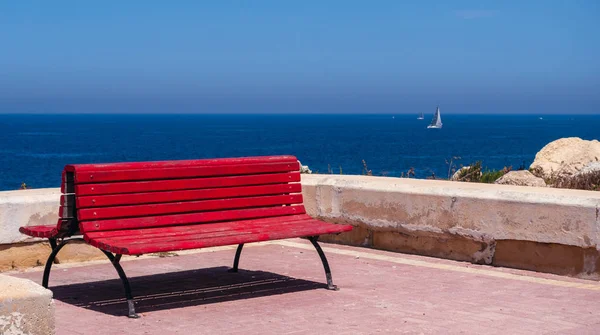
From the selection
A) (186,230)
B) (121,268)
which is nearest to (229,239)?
(186,230)

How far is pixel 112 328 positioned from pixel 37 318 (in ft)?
5.27

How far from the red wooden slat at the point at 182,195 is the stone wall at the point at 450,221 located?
1.29m

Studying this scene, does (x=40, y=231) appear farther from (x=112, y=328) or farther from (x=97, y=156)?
(x=97, y=156)

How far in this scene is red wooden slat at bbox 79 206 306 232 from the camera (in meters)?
5.88

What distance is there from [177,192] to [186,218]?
192mm

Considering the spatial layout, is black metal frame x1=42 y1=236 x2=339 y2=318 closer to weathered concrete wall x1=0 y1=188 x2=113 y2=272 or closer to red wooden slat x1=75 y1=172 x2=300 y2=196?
red wooden slat x1=75 y1=172 x2=300 y2=196

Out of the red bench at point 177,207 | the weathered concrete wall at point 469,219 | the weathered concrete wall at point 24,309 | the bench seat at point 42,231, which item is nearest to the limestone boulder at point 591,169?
the weathered concrete wall at point 469,219

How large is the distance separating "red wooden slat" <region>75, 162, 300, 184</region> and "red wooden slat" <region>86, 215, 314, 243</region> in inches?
13.7

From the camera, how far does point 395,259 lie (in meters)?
7.65

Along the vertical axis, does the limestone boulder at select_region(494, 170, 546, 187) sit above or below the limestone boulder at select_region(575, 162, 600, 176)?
below

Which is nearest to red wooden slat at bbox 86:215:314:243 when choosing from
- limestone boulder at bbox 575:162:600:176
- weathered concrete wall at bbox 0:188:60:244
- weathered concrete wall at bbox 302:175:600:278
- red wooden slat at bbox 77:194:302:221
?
red wooden slat at bbox 77:194:302:221

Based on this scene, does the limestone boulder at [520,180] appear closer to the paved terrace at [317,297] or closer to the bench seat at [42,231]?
the paved terrace at [317,297]

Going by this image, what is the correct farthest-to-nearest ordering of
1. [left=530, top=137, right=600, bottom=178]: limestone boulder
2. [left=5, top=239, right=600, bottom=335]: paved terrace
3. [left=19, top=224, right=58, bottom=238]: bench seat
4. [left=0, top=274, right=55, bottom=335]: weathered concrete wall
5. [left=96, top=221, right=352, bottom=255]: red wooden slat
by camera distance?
[left=530, top=137, right=600, bottom=178]: limestone boulder → [left=19, top=224, right=58, bottom=238]: bench seat → [left=96, top=221, right=352, bottom=255]: red wooden slat → [left=5, top=239, right=600, bottom=335]: paved terrace → [left=0, top=274, right=55, bottom=335]: weathered concrete wall

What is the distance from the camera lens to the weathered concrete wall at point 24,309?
3674 mm
